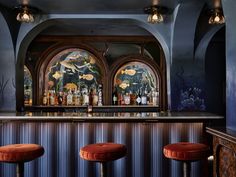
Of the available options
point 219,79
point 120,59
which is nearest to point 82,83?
point 120,59

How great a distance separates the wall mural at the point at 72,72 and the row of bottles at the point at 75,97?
0.09 m

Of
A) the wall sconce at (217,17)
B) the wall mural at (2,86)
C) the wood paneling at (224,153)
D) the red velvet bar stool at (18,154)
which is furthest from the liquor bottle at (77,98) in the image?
the wood paneling at (224,153)

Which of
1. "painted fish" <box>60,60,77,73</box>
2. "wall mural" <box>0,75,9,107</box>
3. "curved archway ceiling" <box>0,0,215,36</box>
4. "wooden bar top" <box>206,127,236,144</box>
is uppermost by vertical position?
"curved archway ceiling" <box>0,0,215,36</box>

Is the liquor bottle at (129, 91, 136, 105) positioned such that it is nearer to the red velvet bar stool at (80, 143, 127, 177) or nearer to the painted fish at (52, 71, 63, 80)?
the painted fish at (52, 71, 63, 80)

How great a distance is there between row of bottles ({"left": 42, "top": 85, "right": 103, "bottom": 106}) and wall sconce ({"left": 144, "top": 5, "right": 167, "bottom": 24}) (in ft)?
7.47

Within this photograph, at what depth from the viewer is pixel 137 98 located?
20.0 ft

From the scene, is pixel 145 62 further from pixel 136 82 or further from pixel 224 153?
pixel 224 153

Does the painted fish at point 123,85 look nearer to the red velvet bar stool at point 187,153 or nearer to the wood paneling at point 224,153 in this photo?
the red velvet bar stool at point 187,153

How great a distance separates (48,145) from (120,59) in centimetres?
278

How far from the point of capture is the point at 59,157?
3783mm

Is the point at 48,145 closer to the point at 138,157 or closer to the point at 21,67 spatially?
the point at 138,157

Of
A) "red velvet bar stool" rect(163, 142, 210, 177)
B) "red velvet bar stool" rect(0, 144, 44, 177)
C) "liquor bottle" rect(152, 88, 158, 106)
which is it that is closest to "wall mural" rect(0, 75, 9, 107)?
"red velvet bar stool" rect(0, 144, 44, 177)

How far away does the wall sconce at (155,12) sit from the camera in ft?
13.2

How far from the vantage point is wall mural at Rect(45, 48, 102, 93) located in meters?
6.12
